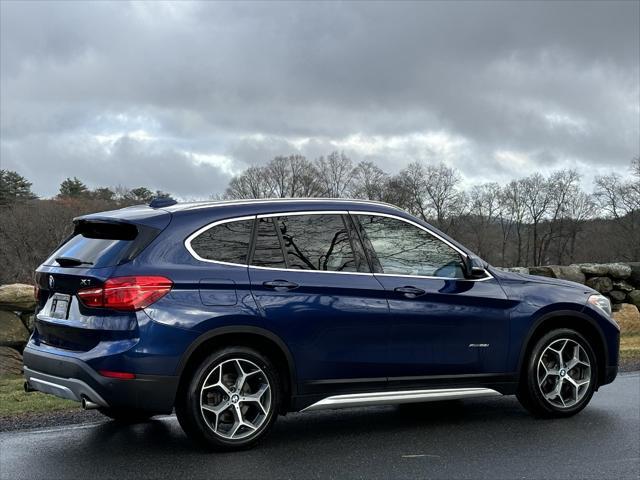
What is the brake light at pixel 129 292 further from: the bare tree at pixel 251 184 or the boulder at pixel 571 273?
the bare tree at pixel 251 184

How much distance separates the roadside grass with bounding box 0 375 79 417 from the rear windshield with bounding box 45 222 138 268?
6.47ft

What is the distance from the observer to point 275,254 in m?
5.31

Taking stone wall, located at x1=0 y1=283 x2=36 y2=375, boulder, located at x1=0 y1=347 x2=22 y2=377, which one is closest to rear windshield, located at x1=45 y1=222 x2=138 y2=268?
boulder, located at x1=0 y1=347 x2=22 y2=377

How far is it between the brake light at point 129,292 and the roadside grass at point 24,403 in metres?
2.50

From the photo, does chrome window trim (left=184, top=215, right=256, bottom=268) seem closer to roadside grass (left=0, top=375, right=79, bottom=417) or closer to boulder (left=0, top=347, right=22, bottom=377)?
roadside grass (left=0, top=375, right=79, bottom=417)

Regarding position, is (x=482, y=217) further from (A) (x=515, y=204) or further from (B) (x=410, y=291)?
(B) (x=410, y=291)

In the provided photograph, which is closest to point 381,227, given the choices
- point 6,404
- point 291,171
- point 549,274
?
point 6,404

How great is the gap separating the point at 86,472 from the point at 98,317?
0.98 metres

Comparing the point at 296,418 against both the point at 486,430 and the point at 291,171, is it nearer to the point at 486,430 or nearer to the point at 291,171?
the point at 486,430

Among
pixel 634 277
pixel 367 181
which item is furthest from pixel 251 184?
pixel 634 277

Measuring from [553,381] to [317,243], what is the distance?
2.42 meters

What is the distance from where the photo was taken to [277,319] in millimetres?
5070

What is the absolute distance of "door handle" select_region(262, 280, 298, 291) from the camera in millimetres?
5133

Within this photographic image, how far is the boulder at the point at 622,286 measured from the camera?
49.2ft
